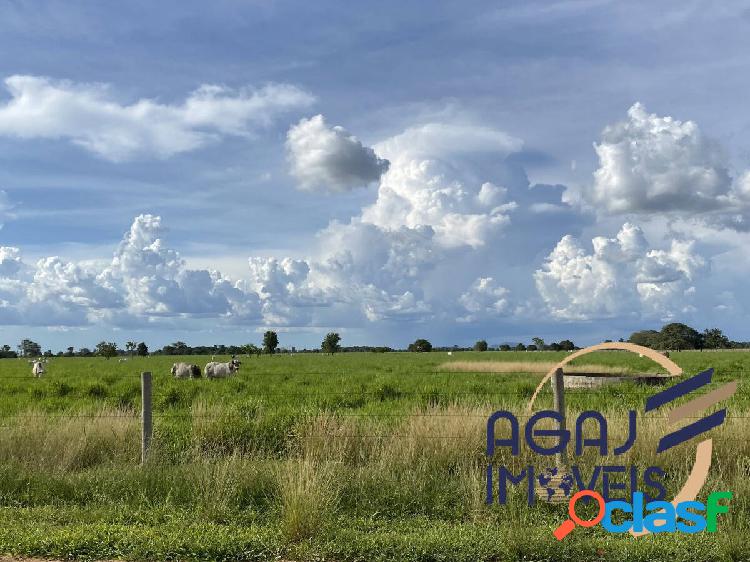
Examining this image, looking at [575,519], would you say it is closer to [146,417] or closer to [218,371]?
[146,417]

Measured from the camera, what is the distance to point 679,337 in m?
170

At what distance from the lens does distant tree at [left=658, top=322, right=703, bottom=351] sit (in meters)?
166

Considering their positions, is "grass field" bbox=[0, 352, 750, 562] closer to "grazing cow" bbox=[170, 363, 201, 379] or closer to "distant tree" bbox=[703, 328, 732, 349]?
"grazing cow" bbox=[170, 363, 201, 379]

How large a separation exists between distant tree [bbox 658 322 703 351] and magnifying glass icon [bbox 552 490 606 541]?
16547 centimetres

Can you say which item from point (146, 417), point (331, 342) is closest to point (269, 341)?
point (331, 342)

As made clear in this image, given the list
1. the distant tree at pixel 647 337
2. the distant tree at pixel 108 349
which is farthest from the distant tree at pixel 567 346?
the distant tree at pixel 108 349

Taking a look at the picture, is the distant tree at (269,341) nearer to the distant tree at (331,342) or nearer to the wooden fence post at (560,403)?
the distant tree at (331,342)

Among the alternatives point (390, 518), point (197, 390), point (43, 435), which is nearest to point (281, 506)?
point (390, 518)

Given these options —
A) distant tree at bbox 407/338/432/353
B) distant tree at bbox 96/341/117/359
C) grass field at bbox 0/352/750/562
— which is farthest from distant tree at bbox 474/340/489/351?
grass field at bbox 0/352/750/562

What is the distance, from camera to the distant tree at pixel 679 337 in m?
166

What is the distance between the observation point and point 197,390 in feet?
91.4

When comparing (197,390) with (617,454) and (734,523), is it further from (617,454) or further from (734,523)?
(734,523)

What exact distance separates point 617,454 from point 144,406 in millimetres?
8055

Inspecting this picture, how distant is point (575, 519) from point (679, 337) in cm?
17540
